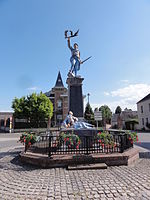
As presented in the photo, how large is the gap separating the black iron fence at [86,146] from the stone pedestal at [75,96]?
303 centimetres

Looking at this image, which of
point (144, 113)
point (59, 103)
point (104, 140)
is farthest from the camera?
point (59, 103)

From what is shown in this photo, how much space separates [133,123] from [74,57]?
30.6 meters

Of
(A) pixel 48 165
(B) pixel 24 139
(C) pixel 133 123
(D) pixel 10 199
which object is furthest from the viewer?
(C) pixel 133 123

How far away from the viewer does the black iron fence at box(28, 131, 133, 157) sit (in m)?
5.60

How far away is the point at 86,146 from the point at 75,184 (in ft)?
6.43

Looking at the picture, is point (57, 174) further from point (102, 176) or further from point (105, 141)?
point (105, 141)

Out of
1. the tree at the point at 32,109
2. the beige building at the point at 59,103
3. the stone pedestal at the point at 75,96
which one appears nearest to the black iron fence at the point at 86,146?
the stone pedestal at the point at 75,96

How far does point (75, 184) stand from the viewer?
3604 mm

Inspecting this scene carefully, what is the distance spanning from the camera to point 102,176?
411 centimetres

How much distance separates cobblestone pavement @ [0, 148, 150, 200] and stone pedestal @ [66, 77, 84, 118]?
5186 millimetres

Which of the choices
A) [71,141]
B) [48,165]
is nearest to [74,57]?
[71,141]

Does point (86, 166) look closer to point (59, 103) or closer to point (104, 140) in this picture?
point (104, 140)

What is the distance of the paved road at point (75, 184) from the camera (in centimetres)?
304

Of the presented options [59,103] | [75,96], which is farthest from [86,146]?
[59,103]
